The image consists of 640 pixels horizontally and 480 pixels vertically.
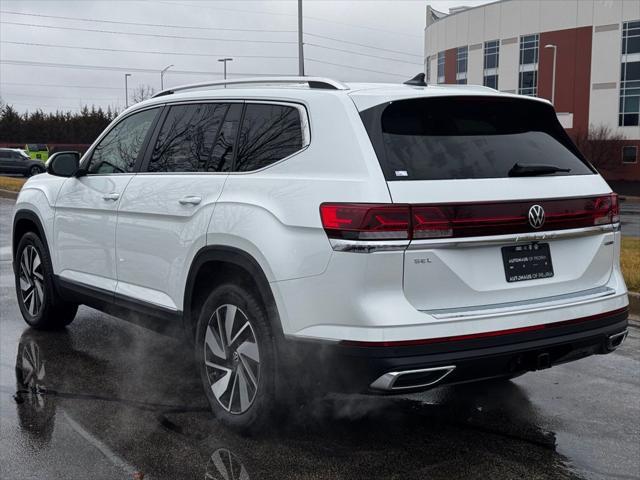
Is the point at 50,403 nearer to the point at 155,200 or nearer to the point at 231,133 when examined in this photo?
the point at 155,200

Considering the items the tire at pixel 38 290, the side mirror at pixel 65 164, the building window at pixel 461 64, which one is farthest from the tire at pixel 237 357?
the building window at pixel 461 64

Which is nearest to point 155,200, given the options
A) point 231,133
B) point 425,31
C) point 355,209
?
point 231,133

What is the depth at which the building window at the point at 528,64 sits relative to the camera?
60531mm

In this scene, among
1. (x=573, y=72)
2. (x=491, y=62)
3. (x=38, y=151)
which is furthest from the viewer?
(x=491, y=62)

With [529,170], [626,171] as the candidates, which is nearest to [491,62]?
[626,171]

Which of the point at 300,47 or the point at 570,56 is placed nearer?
the point at 300,47

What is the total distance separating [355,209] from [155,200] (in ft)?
5.58

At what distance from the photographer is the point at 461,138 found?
151 inches

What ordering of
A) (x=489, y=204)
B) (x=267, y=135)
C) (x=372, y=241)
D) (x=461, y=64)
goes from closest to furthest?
(x=372, y=241)
(x=489, y=204)
(x=267, y=135)
(x=461, y=64)

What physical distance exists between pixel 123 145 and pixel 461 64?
65805mm

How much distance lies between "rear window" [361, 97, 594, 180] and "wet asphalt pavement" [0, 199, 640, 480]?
1.44 metres

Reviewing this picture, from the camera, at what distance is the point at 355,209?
347 centimetres

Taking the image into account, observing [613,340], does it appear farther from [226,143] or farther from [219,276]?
[226,143]

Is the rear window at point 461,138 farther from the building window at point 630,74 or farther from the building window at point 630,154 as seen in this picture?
the building window at point 630,74
